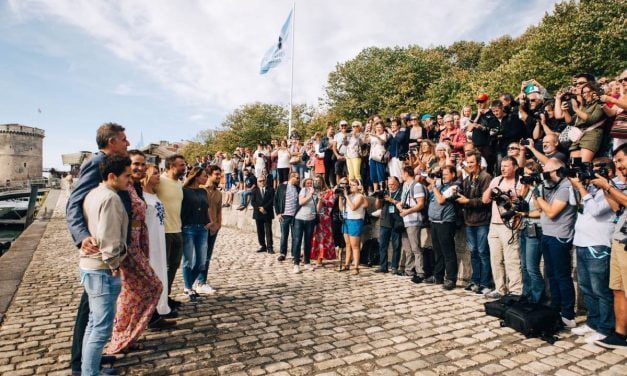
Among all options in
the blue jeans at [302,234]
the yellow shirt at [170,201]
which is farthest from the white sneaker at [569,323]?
the yellow shirt at [170,201]

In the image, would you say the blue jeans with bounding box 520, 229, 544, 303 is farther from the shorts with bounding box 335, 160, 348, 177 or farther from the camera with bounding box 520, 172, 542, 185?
the shorts with bounding box 335, 160, 348, 177

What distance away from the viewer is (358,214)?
792 centimetres

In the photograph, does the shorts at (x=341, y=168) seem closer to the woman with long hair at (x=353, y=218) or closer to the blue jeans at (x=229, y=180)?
the woman with long hair at (x=353, y=218)

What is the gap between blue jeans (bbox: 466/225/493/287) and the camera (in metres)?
6.15

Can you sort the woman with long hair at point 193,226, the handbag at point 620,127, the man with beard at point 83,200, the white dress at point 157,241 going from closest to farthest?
the man with beard at point 83,200
the white dress at point 157,241
the handbag at point 620,127
the woman with long hair at point 193,226

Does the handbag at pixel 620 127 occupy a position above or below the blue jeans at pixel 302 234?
above

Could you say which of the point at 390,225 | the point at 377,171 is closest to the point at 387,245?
the point at 390,225

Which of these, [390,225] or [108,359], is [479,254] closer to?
[390,225]

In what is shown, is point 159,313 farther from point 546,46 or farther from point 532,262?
point 546,46

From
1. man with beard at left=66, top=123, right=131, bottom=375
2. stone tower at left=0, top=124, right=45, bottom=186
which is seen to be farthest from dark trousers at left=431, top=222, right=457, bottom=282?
stone tower at left=0, top=124, right=45, bottom=186

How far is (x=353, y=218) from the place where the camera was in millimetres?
7922

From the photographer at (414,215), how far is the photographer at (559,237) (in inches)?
93.8

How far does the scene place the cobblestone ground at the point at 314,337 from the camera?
3.61 meters

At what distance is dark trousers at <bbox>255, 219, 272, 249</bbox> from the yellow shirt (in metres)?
4.93
